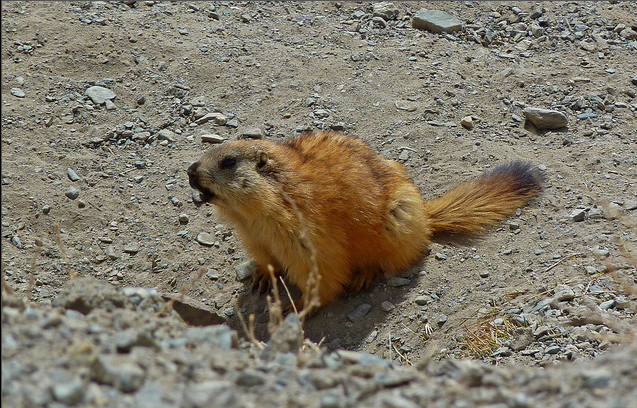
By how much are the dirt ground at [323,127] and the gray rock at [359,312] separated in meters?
0.02

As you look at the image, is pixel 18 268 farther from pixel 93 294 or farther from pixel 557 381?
pixel 557 381

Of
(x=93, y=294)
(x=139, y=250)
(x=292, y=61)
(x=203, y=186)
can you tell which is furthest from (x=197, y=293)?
(x=292, y=61)

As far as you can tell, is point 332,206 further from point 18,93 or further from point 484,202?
point 18,93

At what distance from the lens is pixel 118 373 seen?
2.65 metres

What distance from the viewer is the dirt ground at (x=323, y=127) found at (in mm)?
5586

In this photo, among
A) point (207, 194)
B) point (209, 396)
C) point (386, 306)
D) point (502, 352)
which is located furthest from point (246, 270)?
point (209, 396)

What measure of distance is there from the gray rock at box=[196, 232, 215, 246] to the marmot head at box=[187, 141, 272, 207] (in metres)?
0.99

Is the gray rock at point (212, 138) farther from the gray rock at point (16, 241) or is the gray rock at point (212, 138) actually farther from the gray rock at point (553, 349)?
the gray rock at point (553, 349)

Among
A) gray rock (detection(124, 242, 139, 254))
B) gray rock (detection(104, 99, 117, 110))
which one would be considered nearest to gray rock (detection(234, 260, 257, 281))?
gray rock (detection(124, 242, 139, 254))

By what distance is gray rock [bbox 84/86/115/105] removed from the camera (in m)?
7.70

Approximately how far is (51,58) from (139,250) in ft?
10.6

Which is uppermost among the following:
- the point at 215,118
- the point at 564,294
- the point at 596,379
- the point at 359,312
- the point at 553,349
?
the point at 596,379

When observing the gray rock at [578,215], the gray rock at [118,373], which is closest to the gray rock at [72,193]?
the gray rock at [118,373]

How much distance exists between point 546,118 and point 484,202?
1.67 meters
